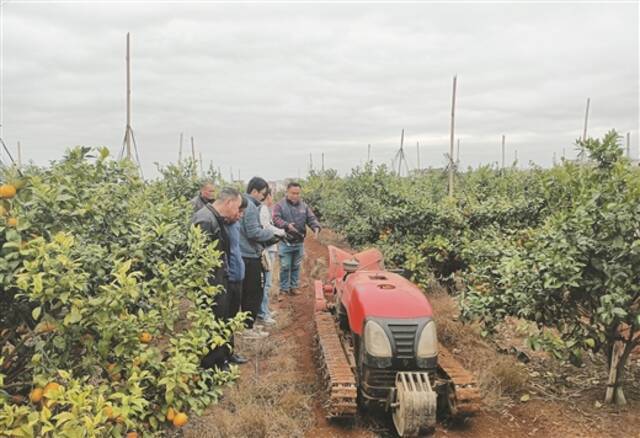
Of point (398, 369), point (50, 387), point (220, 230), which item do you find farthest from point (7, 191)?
point (398, 369)

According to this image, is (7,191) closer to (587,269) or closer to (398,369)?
(398,369)

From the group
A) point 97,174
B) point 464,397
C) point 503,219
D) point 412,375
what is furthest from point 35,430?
point 503,219

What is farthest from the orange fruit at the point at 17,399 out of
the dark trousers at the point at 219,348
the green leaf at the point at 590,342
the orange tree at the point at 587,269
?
the green leaf at the point at 590,342

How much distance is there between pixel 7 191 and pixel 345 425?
2901 mm

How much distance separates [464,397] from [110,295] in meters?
2.64

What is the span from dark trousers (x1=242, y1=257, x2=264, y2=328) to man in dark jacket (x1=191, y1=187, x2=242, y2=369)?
1116 mm

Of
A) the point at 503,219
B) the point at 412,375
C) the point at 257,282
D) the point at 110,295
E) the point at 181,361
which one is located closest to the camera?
the point at 110,295

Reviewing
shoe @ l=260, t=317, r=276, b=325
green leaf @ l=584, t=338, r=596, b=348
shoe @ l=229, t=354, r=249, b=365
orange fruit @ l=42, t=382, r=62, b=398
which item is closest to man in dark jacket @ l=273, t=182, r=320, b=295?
shoe @ l=260, t=317, r=276, b=325

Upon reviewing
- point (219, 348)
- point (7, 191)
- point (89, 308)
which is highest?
point (7, 191)

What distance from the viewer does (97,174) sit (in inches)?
111

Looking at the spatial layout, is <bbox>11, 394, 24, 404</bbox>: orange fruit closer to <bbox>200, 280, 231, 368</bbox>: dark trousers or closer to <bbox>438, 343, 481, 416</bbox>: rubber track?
<bbox>200, 280, 231, 368</bbox>: dark trousers

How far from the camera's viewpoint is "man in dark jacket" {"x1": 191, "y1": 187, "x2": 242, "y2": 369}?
4.28 metres

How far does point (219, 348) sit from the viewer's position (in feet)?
13.9

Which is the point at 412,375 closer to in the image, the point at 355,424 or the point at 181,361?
the point at 355,424
